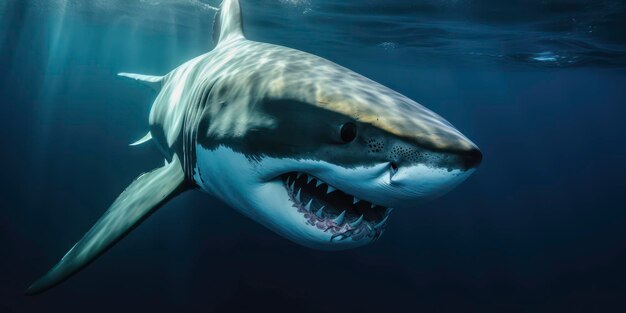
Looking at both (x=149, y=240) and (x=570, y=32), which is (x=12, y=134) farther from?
(x=570, y=32)

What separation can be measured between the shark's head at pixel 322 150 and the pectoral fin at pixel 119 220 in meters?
0.57

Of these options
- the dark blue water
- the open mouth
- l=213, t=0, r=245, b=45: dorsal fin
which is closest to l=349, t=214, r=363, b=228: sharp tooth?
the open mouth

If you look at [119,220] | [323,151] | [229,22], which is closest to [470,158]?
[323,151]

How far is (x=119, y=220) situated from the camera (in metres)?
3.03

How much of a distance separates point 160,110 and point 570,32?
16297 millimetres

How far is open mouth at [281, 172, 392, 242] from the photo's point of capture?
204 centimetres

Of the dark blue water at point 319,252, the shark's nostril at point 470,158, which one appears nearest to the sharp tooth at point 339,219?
the shark's nostril at point 470,158

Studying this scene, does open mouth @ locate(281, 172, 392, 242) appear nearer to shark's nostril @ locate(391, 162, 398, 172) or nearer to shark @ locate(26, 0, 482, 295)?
shark @ locate(26, 0, 482, 295)

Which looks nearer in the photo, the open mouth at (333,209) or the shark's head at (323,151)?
the shark's head at (323,151)

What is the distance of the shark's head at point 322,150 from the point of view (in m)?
1.59

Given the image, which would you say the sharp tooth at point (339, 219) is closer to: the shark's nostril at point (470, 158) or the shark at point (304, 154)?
the shark at point (304, 154)

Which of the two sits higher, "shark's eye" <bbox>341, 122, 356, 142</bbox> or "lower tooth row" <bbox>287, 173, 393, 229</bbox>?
"shark's eye" <bbox>341, 122, 356, 142</bbox>

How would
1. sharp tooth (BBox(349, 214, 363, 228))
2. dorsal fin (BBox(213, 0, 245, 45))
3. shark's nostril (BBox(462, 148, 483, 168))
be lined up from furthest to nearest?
dorsal fin (BBox(213, 0, 245, 45)) → sharp tooth (BBox(349, 214, 363, 228)) → shark's nostril (BBox(462, 148, 483, 168))

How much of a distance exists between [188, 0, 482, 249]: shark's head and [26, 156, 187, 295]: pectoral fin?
57 centimetres
